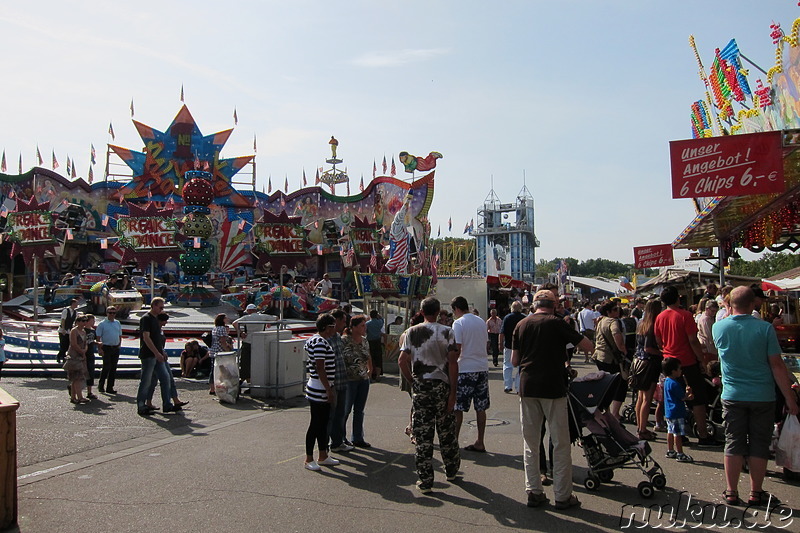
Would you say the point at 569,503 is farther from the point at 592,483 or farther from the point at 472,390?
the point at 472,390

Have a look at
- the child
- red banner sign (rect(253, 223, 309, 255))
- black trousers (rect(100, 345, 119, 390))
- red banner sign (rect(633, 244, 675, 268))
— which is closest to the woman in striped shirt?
the child

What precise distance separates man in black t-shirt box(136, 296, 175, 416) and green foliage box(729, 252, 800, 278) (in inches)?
1950

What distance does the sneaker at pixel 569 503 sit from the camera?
470cm

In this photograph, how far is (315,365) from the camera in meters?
6.06

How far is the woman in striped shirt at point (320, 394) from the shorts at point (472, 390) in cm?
135

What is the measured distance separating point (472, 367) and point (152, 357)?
15.5 ft

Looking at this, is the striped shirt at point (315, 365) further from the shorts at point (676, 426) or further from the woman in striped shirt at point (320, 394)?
the shorts at point (676, 426)

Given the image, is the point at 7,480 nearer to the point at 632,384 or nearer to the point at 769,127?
the point at 632,384

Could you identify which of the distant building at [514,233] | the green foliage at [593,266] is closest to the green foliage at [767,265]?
the distant building at [514,233]

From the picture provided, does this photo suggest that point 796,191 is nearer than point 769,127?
No

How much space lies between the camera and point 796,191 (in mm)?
11047

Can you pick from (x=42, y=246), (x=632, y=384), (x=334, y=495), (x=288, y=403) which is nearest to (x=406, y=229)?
(x=288, y=403)

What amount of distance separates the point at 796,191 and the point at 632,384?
259 inches

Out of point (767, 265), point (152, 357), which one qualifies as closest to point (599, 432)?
point (152, 357)
